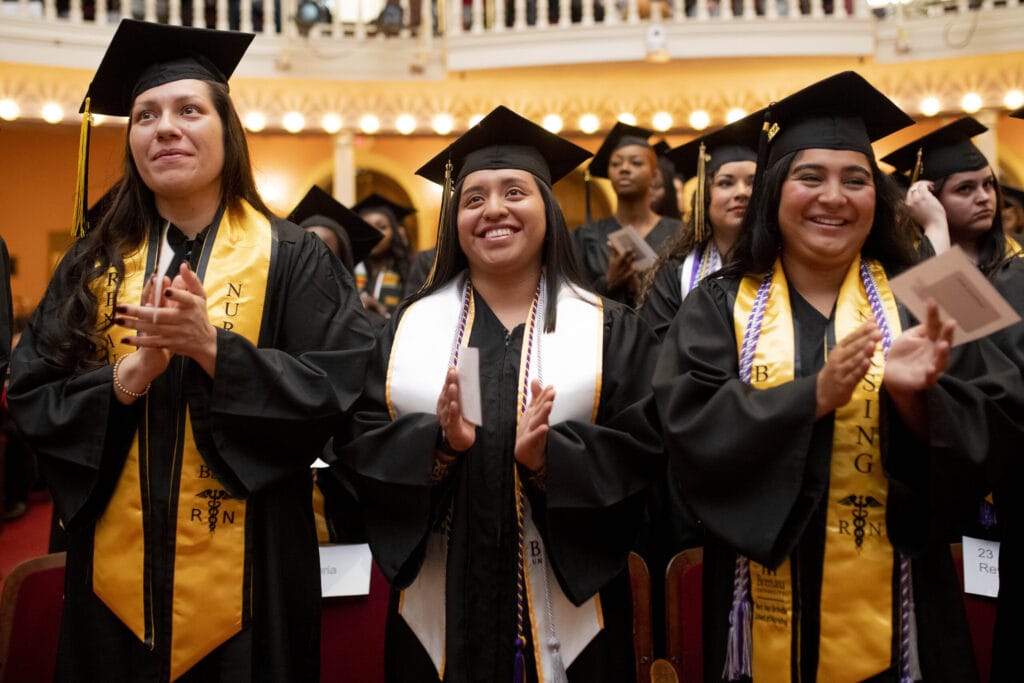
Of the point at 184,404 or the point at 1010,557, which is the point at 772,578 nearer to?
Result: the point at 1010,557

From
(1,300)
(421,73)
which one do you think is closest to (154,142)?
(1,300)

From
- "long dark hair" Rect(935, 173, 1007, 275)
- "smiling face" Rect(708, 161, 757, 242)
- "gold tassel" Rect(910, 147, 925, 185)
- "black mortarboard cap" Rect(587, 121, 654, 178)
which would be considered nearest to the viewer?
"long dark hair" Rect(935, 173, 1007, 275)

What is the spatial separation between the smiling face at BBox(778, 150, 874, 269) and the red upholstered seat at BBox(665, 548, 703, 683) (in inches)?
41.6

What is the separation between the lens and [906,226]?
2.57 m

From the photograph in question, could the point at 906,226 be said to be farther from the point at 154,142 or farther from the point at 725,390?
the point at 154,142

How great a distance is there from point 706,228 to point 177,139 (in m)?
2.44

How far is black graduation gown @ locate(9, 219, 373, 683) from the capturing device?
2.20 m

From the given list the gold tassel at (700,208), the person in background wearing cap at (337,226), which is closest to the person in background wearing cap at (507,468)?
the gold tassel at (700,208)

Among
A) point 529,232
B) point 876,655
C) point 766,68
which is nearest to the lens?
point 876,655

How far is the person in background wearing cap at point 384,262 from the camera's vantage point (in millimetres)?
6282

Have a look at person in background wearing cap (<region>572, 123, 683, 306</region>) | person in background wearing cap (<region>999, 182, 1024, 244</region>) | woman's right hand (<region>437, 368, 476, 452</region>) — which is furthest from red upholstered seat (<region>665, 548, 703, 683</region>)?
person in background wearing cap (<region>999, 182, 1024, 244</region>)

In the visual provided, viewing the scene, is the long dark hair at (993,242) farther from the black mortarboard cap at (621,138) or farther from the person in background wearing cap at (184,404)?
the person in background wearing cap at (184,404)

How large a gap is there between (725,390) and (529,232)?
723 mm

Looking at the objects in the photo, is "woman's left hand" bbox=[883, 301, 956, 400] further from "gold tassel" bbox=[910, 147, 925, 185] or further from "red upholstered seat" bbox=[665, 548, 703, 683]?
"gold tassel" bbox=[910, 147, 925, 185]
